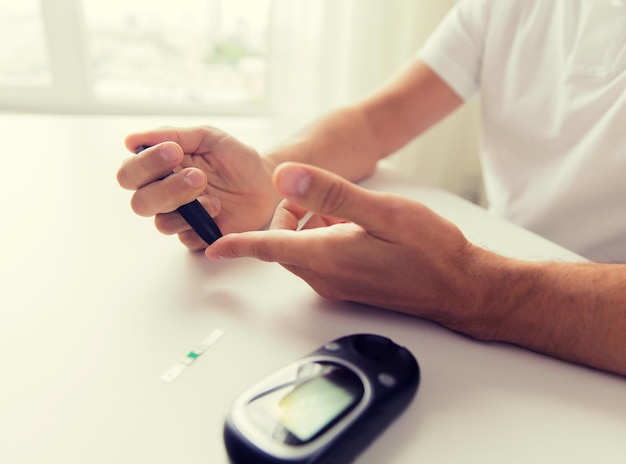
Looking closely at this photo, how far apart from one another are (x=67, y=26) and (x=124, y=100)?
249 millimetres

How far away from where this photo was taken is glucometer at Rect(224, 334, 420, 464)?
252mm

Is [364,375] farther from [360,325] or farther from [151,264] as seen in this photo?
[151,264]

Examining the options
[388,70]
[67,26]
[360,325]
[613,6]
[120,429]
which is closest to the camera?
[120,429]

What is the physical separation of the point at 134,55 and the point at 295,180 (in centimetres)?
139

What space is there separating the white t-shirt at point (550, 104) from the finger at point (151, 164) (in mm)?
555

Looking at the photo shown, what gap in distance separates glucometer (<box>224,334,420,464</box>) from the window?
1158mm

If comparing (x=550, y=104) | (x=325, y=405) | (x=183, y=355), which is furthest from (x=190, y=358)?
(x=550, y=104)

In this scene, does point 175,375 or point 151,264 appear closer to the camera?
point 175,375

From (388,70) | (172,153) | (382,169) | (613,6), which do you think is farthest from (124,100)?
(613,6)

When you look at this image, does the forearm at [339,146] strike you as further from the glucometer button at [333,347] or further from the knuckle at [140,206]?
the glucometer button at [333,347]

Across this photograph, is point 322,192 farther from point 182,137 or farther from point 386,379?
point 182,137

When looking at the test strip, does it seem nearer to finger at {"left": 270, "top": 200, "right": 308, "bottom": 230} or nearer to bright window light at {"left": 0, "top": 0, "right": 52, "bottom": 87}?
finger at {"left": 270, "top": 200, "right": 308, "bottom": 230}

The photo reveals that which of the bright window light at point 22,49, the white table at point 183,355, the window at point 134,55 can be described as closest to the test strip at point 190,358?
the white table at point 183,355

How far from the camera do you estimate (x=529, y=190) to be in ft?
2.58
